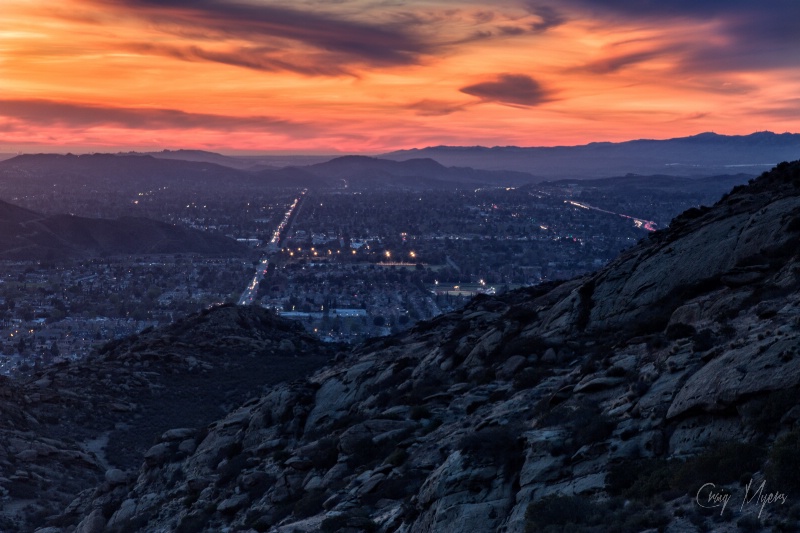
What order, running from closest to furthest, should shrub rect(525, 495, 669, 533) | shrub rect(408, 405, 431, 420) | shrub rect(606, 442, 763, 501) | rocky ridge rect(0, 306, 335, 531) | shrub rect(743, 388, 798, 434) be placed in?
shrub rect(525, 495, 669, 533), shrub rect(606, 442, 763, 501), shrub rect(743, 388, 798, 434), shrub rect(408, 405, 431, 420), rocky ridge rect(0, 306, 335, 531)

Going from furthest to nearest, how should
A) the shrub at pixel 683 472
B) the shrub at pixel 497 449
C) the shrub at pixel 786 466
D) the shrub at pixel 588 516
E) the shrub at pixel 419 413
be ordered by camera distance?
the shrub at pixel 419 413
the shrub at pixel 497 449
the shrub at pixel 683 472
the shrub at pixel 588 516
the shrub at pixel 786 466

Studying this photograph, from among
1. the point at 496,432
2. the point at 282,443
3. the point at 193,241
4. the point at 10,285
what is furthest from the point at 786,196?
the point at 193,241

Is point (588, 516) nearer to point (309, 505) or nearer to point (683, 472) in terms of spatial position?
point (683, 472)

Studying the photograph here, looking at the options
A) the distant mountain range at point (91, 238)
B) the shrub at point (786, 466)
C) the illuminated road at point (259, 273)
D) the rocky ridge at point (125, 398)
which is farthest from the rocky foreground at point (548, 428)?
the distant mountain range at point (91, 238)

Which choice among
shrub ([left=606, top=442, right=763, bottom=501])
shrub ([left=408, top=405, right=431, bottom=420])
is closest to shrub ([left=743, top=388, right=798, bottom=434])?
shrub ([left=606, top=442, right=763, bottom=501])

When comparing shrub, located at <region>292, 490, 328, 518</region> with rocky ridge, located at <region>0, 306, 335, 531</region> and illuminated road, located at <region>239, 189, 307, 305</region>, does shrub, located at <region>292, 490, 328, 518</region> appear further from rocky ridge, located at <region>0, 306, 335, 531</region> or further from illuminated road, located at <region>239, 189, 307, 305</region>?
illuminated road, located at <region>239, 189, 307, 305</region>

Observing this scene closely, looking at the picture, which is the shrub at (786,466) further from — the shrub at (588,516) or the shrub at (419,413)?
the shrub at (419,413)
